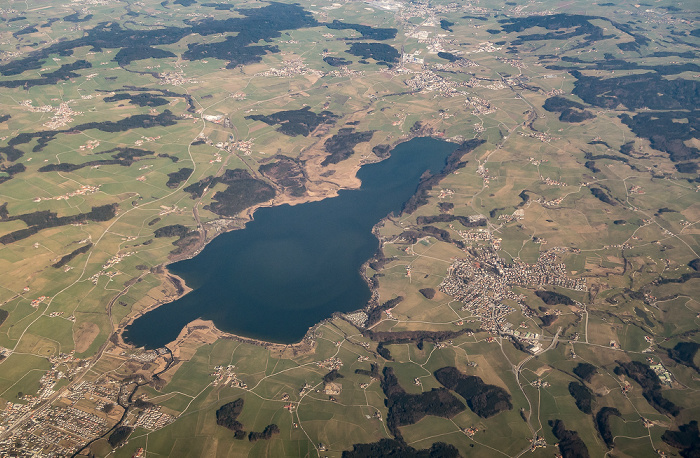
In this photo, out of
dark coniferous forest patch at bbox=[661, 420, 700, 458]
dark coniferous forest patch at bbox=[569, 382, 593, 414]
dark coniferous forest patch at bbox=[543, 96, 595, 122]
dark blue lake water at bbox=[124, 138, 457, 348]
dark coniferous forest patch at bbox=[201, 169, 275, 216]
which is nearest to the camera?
dark coniferous forest patch at bbox=[661, 420, 700, 458]

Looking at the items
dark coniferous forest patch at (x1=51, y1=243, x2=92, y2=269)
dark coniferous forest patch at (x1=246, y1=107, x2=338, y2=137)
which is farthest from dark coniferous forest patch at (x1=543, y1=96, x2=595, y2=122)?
dark coniferous forest patch at (x1=51, y1=243, x2=92, y2=269)

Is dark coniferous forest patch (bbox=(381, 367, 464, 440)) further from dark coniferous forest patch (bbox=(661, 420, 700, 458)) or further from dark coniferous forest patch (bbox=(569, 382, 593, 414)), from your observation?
dark coniferous forest patch (bbox=(661, 420, 700, 458))

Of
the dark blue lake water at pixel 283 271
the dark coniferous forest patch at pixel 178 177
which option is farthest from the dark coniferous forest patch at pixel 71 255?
the dark coniferous forest patch at pixel 178 177

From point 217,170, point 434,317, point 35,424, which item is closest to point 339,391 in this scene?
point 434,317

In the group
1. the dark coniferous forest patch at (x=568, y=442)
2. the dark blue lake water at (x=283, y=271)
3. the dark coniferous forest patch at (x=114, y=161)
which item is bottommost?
the dark blue lake water at (x=283, y=271)

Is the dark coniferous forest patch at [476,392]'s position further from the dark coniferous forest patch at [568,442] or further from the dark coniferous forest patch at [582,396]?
the dark coniferous forest patch at [582,396]

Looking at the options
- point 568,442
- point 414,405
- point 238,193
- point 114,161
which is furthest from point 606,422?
point 114,161

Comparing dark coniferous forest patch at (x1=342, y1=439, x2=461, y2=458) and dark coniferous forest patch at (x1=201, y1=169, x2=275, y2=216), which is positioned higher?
dark coniferous forest patch at (x1=342, y1=439, x2=461, y2=458)

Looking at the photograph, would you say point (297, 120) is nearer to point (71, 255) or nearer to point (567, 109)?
point (71, 255)
